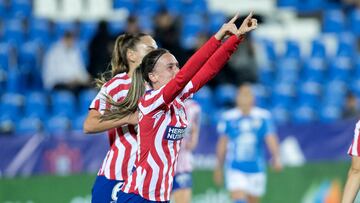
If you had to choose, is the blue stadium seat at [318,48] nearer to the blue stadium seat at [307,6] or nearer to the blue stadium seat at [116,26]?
the blue stadium seat at [307,6]

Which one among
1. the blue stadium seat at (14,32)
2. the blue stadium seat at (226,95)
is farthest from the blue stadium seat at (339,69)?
the blue stadium seat at (14,32)

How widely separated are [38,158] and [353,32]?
7963 millimetres

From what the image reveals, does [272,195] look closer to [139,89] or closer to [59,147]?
[59,147]

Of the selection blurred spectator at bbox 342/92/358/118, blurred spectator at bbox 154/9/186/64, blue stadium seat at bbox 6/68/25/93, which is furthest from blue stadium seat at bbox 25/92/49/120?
blurred spectator at bbox 342/92/358/118

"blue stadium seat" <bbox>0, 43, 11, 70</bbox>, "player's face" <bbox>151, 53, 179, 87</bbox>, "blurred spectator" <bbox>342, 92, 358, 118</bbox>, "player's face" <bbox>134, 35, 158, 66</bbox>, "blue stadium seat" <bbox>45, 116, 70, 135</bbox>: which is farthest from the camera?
"blurred spectator" <bbox>342, 92, 358, 118</bbox>

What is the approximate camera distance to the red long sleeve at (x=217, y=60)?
20.4 ft

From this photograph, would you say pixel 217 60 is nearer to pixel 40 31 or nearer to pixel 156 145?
pixel 156 145

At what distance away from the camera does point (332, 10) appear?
1839 cm

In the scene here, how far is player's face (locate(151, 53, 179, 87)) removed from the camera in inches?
262

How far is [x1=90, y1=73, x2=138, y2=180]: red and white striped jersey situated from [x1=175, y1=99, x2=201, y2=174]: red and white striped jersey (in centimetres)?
295

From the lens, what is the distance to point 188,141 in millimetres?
10984

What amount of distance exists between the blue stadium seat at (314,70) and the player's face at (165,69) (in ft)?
35.5

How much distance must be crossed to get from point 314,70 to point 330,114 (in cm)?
126

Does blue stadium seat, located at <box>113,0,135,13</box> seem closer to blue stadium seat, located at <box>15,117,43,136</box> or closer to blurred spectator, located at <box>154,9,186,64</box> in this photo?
blurred spectator, located at <box>154,9,186,64</box>
